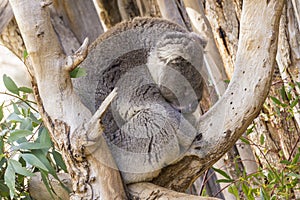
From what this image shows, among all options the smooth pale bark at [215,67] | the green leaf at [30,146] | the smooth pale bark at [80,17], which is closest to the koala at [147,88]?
the green leaf at [30,146]

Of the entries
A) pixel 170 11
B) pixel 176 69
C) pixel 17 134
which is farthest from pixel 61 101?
pixel 170 11

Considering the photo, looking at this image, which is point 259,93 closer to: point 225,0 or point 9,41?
point 225,0

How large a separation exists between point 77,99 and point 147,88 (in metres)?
0.38

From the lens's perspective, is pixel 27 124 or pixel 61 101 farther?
pixel 27 124

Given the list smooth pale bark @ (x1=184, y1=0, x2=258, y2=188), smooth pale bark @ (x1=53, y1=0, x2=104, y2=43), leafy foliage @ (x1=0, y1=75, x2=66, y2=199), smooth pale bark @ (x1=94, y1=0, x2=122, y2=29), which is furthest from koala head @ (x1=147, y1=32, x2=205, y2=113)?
smooth pale bark @ (x1=94, y1=0, x2=122, y2=29)

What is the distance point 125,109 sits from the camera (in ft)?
6.72

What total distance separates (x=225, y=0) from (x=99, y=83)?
1154mm

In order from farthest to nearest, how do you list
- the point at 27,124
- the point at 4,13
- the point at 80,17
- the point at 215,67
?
the point at 80,17
the point at 215,67
the point at 4,13
the point at 27,124

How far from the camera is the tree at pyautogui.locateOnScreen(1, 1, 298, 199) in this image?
1.72 metres

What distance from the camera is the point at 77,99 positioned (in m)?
1.79

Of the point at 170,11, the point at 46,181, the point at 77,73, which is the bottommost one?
the point at 46,181

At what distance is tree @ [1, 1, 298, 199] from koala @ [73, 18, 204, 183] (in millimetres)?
113

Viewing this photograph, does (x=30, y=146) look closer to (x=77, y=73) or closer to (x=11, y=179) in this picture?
(x=11, y=179)

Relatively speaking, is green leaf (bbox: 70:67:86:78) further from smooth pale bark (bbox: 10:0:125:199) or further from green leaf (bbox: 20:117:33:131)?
green leaf (bbox: 20:117:33:131)
